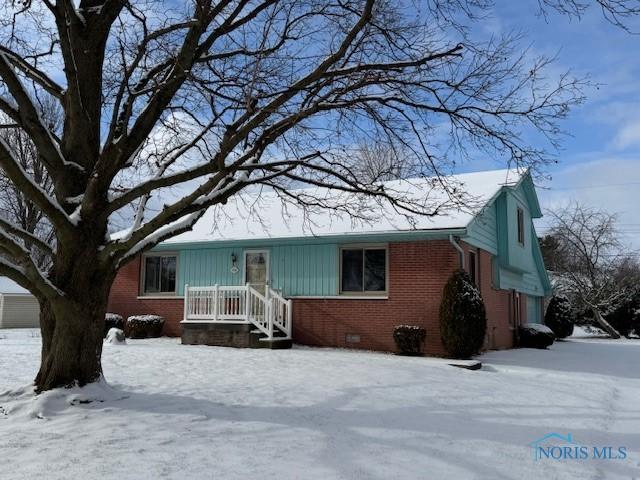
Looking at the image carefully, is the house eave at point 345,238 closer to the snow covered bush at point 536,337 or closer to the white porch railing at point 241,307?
the white porch railing at point 241,307

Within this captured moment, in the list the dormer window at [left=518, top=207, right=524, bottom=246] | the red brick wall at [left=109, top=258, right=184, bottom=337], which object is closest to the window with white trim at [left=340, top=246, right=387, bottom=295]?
the red brick wall at [left=109, top=258, right=184, bottom=337]

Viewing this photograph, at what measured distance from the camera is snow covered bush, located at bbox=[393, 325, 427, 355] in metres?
14.1

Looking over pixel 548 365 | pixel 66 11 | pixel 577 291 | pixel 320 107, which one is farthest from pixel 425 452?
pixel 577 291

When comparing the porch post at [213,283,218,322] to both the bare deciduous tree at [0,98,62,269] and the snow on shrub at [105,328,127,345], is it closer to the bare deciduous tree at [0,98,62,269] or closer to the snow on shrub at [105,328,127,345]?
the snow on shrub at [105,328,127,345]

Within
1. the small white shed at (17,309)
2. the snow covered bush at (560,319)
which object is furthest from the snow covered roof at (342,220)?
the small white shed at (17,309)

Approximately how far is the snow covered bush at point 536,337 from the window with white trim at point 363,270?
744cm

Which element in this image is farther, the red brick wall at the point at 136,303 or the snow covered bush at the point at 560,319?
the snow covered bush at the point at 560,319

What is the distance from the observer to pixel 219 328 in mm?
15359

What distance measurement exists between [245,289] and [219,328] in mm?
1288

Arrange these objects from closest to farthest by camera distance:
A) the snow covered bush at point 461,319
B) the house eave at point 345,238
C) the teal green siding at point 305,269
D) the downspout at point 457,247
A: 1. the snow covered bush at point 461,319
2. the downspout at point 457,247
3. the house eave at point 345,238
4. the teal green siding at point 305,269

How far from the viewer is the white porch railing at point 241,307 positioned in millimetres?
15070

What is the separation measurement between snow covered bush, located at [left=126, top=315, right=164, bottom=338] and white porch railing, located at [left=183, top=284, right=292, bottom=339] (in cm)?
185

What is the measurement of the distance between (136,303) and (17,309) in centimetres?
1538

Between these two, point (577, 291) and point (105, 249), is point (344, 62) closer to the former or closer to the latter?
point (105, 249)
